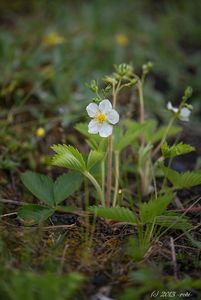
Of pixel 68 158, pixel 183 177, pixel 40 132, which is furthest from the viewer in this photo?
pixel 40 132

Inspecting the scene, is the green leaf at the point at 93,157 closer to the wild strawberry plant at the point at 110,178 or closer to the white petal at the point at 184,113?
the wild strawberry plant at the point at 110,178

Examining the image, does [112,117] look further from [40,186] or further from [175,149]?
[40,186]

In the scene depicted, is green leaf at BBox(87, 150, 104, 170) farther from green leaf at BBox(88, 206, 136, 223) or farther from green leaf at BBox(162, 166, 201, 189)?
green leaf at BBox(162, 166, 201, 189)

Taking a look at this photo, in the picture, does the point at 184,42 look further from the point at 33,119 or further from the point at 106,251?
the point at 106,251

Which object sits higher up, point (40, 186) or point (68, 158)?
point (68, 158)

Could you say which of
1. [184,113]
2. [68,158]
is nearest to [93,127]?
[68,158]

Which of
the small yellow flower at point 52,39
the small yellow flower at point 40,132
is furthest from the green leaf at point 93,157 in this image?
the small yellow flower at point 52,39

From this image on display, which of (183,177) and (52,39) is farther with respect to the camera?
(52,39)
